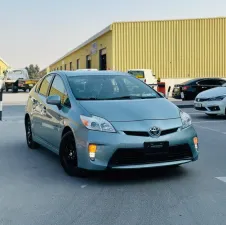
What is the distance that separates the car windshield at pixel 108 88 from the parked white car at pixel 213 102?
6.79 metres

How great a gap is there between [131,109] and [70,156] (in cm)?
107

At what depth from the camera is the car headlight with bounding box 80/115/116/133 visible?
17.6ft

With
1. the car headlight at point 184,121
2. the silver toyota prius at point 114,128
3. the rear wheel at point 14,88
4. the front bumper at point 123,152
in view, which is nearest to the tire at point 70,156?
the silver toyota prius at point 114,128

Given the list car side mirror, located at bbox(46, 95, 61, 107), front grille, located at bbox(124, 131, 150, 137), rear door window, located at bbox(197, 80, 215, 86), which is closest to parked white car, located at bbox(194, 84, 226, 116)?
car side mirror, located at bbox(46, 95, 61, 107)

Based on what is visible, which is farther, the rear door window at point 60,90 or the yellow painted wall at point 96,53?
the yellow painted wall at point 96,53

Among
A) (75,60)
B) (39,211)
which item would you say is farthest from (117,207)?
(75,60)

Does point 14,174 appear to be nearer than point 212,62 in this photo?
Yes

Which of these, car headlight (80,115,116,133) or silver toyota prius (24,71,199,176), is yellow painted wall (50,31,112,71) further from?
A: car headlight (80,115,116,133)

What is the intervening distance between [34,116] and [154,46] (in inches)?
1093

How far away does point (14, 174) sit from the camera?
19.9 feet

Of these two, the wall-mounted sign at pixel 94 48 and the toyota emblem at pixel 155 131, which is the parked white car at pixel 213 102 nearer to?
the toyota emblem at pixel 155 131

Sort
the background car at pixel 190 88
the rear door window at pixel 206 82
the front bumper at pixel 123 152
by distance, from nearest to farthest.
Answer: the front bumper at pixel 123 152
the background car at pixel 190 88
the rear door window at pixel 206 82

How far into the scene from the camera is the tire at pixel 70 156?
225 inches

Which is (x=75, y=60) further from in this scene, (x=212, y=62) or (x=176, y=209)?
(x=176, y=209)
